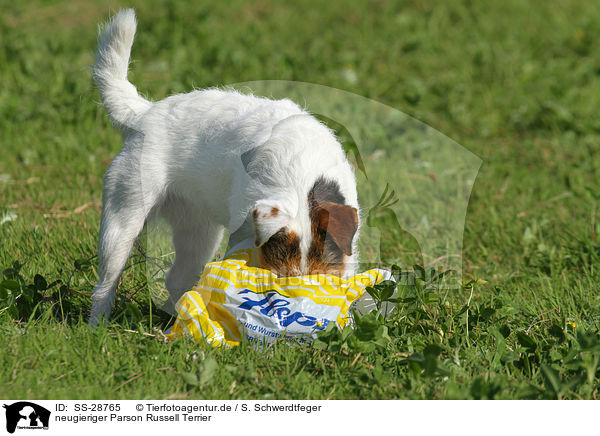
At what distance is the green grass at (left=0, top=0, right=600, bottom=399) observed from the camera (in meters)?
3.17

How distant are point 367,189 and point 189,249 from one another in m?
1.19

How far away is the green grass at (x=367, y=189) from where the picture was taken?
3.17 m

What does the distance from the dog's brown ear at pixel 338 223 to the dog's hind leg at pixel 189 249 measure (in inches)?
49.3

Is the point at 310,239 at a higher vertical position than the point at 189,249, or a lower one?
higher

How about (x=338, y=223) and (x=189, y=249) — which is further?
(x=189, y=249)

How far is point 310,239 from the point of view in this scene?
10.5 ft

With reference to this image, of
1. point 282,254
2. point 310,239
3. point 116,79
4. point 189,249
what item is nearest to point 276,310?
point 282,254

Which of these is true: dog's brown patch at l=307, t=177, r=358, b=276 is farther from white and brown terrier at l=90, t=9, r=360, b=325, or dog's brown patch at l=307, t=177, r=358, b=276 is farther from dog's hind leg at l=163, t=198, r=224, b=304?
dog's hind leg at l=163, t=198, r=224, b=304

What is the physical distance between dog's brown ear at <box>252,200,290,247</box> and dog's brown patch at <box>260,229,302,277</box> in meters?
0.08

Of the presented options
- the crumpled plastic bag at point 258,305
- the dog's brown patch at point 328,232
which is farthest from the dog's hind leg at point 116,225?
the dog's brown patch at point 328,232
